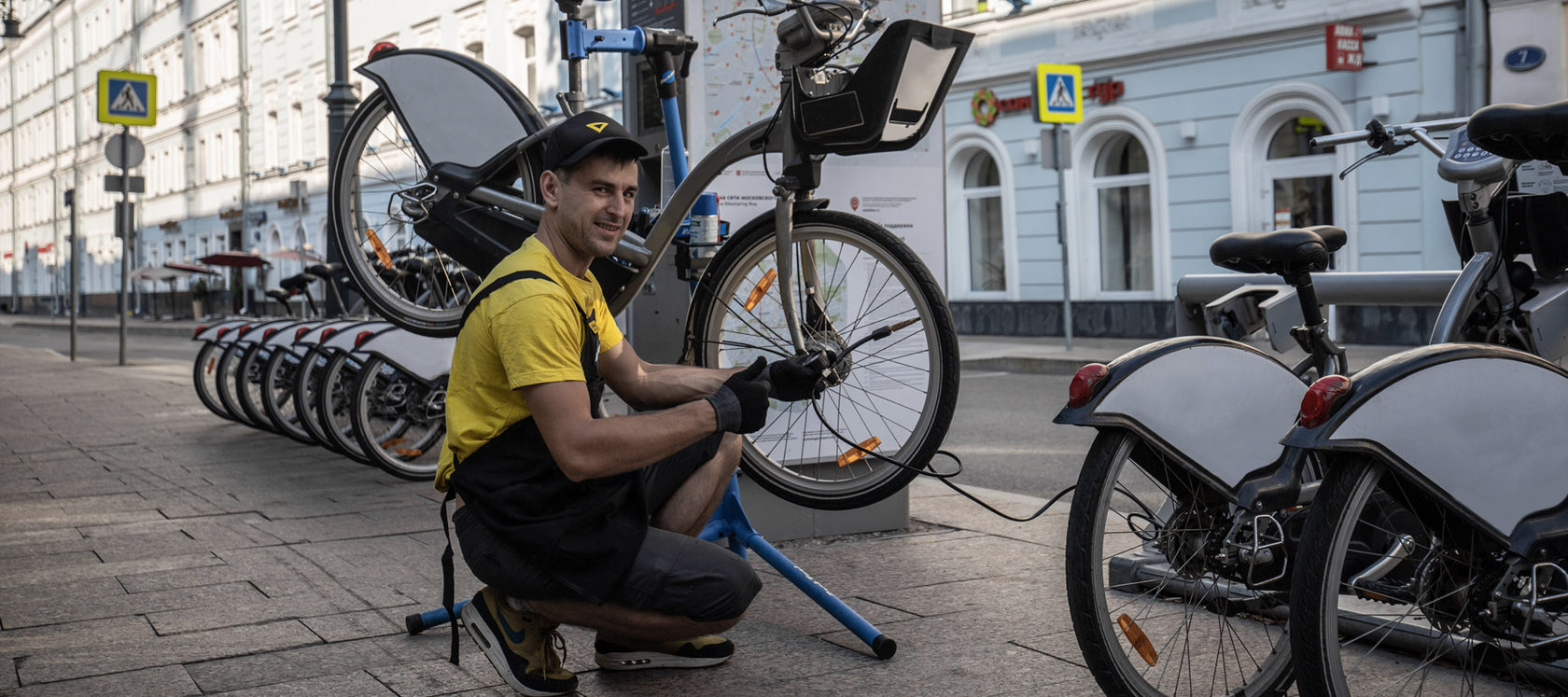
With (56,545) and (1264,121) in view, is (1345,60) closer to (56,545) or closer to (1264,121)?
(1264,121)

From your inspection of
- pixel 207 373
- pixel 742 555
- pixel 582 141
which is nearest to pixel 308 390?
pixel 207 373

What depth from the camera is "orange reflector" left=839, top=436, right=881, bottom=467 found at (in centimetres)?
418

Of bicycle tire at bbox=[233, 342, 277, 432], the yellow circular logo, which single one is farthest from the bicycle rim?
the yellow circular logo

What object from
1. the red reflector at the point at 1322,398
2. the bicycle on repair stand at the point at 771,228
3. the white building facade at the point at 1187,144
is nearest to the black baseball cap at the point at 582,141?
the bicycle on repair stand at the point at 771,228

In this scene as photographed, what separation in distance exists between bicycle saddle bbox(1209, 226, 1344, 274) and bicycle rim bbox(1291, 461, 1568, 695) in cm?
73

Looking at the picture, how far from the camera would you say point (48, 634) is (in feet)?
13.9

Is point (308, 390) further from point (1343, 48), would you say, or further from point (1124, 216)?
point (1124, 216)

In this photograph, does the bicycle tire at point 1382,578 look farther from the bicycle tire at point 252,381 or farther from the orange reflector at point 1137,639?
the bicycle tire at point 252,381

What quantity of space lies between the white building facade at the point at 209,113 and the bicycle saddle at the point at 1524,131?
22820 millimetres

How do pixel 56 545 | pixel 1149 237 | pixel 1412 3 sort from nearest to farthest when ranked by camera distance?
pixel 56 545 → pixel 1412 3 → pixel 1149 237

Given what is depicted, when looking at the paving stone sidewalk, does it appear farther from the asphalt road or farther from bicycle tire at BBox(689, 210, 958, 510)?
the asphalt road

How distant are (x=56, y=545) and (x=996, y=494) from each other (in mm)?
3935

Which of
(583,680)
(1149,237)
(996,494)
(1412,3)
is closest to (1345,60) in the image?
(1412,3)

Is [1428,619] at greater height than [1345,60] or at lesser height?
lesser
